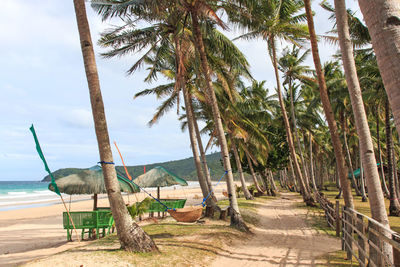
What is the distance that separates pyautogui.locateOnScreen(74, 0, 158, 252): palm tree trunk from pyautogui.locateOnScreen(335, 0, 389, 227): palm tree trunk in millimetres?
4163

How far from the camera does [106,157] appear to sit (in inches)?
206

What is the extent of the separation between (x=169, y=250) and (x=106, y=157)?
231 centimetres

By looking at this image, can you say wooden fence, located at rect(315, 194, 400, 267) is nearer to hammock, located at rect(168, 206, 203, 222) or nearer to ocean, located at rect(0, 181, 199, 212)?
hammock, located at rect(168, 206, 203, 222)

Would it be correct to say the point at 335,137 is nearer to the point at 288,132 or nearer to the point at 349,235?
the point at 349,235

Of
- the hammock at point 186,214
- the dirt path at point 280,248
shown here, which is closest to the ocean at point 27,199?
the hammock at point 186,214

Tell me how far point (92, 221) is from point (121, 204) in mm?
4282

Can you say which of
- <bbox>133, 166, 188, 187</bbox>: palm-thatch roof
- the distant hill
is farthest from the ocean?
the distant hill

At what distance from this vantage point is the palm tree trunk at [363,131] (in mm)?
4910

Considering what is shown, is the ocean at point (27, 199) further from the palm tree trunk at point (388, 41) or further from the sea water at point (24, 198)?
the palm tree trunk at point (388, 41)

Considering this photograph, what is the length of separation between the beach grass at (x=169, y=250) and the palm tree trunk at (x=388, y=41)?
433 centimetres

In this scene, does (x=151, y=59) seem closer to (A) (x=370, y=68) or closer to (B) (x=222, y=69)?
(B) (x=222, y=69)

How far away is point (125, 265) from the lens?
451 cm

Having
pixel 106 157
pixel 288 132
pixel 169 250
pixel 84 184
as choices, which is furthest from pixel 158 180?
pixel 288 132

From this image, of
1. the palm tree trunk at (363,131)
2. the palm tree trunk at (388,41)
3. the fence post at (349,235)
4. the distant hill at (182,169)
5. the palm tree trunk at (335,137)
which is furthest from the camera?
the distant hill at (182,169)
